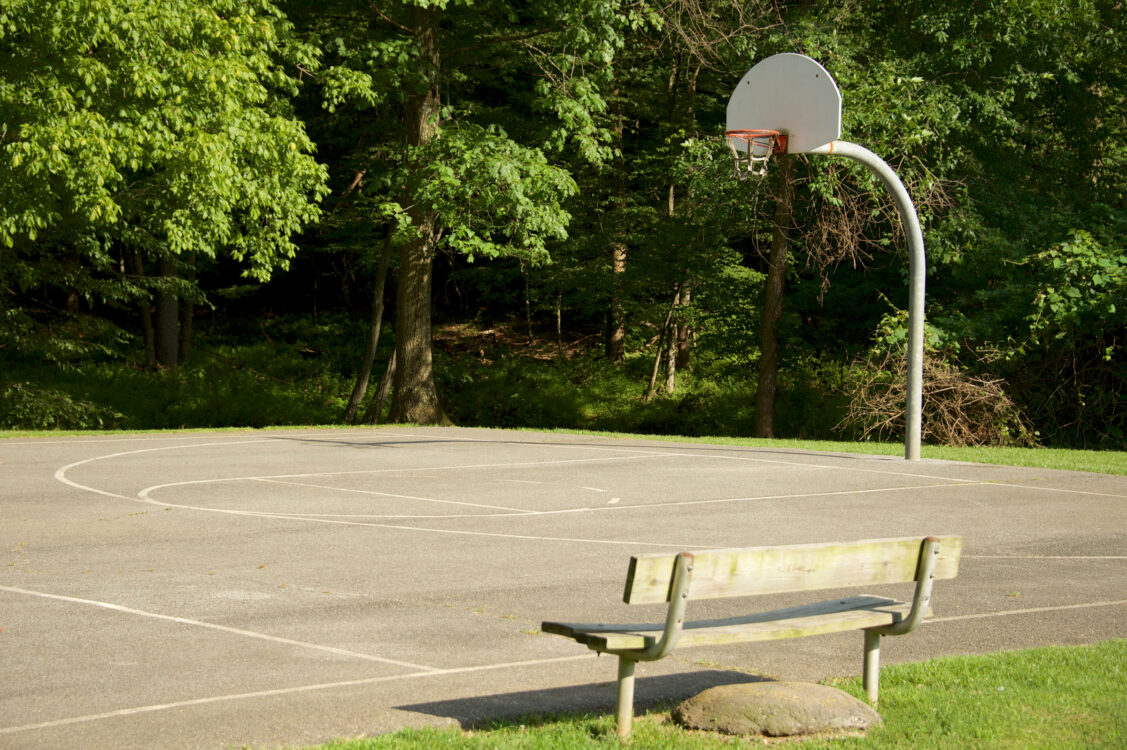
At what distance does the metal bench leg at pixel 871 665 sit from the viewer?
571 centimetres

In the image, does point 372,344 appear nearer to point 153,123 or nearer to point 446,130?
point 446,130

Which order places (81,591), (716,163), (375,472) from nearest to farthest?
1. (81,591)
2. (375,472)
3. (716,163)

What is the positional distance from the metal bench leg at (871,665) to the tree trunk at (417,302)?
2093 cm

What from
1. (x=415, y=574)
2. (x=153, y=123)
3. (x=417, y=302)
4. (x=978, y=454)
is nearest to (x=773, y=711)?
(x=415, y=574)

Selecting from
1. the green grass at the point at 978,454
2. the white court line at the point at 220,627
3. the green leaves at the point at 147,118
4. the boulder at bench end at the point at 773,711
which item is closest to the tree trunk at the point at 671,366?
the green grass at the point at 978,454

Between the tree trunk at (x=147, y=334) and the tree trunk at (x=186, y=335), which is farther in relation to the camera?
the tree trunk at (x=186, y=335)

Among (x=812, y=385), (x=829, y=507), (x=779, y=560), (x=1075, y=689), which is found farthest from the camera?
(x=812, y=385)

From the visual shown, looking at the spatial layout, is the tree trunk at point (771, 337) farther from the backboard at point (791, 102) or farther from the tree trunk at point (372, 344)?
the backboard at point (791, 102)

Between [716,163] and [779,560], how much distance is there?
21407mm

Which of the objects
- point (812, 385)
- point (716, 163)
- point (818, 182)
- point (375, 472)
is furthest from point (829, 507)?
point (812, 385)

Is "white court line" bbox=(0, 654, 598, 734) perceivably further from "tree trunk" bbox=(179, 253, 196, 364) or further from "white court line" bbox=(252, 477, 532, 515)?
"tree trunk" bbox=(179, 253, 196, 364)

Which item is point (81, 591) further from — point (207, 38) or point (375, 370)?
point (375, 370)

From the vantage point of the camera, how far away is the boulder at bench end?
521cm

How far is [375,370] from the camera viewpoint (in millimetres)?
37375
